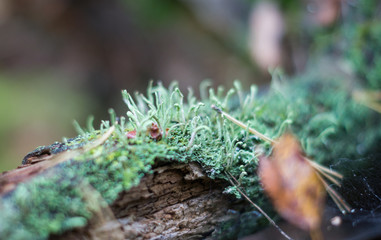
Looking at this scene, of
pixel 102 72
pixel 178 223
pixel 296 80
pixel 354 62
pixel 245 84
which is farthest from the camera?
pixel 102 72

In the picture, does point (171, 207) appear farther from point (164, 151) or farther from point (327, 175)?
point (327, 175)

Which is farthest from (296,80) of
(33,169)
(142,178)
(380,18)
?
(33,169)

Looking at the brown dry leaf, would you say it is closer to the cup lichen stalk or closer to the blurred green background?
the cup lichen stalk

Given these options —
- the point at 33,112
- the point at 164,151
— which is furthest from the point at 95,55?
the point at 164,151

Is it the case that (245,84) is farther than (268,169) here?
Yes

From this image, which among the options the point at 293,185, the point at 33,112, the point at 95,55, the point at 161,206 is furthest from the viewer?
the point at 95,55

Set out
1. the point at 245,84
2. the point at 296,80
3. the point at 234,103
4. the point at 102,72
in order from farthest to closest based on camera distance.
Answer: the point at 102,72 < the point at 245,84 < the point at 296,80 < the point at 234,103

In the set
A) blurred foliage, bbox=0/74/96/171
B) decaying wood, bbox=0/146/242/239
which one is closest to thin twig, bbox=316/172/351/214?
decaying wood, bbox=0/146/242/239

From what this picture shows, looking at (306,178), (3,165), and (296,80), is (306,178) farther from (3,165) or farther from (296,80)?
(3,165)
